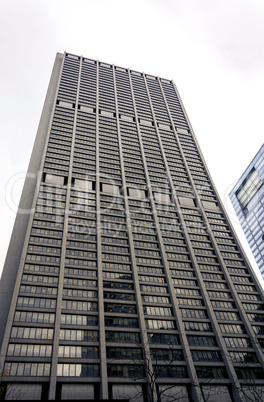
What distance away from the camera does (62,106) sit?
119m

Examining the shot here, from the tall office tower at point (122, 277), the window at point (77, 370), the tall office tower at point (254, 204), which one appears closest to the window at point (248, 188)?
the tall office tower at point (254, 204)

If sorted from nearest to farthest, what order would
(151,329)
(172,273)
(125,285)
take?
1. (151,329)
2. (125,285)
3. (172,273)

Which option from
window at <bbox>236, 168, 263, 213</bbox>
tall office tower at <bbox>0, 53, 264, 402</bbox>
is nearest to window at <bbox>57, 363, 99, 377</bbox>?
tall office tower at <bbox>0, 53, 264, 402</bbox>

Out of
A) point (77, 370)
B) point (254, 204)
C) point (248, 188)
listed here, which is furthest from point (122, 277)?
point (248, 188)

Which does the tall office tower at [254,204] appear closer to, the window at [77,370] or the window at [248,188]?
the window at [248,188]

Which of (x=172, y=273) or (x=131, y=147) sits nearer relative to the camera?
(x=172, y=273)

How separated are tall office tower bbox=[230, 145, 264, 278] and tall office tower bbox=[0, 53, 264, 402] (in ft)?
89.9

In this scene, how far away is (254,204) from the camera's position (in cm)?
13200

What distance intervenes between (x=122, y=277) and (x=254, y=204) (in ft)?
279

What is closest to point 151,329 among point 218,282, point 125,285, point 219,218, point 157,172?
point 125,285

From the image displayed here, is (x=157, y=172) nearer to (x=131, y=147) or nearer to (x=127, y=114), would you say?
(x=131, y=147)

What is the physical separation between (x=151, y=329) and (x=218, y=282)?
83.8ft

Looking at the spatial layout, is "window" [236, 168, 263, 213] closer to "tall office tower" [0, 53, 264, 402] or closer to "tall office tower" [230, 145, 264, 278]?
"tall office tower" [230, 145, 264, 278]

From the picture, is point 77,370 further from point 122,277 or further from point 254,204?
point 254,204
